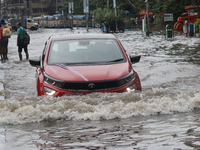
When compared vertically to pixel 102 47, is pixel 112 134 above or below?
below

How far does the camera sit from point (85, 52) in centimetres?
848

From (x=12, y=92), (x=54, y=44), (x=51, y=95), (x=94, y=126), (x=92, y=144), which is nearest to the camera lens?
(x=92, y=144)

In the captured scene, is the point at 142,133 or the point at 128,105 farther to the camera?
the point at 128,105

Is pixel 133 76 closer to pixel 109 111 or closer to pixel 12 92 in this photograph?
pixel 109 111

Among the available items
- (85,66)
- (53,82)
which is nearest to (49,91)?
(53,82)

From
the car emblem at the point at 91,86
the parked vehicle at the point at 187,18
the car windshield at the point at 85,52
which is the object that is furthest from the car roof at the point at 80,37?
the parked vehicle at the point at 187,18

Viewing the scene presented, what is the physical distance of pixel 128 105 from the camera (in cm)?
688

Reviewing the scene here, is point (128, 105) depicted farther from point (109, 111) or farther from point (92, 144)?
point (92, 144)

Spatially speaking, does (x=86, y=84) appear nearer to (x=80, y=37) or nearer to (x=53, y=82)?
(x=53, y=82)

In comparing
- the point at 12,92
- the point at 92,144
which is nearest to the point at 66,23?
the point at 12,92

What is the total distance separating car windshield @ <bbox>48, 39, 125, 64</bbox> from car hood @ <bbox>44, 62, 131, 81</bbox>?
379 millimetres

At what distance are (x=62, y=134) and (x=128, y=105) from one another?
5.11ft

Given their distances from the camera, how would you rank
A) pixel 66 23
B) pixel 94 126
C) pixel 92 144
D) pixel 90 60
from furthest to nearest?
pixel 66 23 → pixel 90 60 → pixel 94 126 → pixel 92 144

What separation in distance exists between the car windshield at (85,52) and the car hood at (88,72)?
379 millimetres
